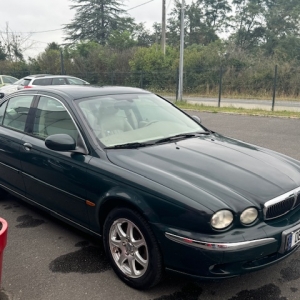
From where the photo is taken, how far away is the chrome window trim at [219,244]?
7.63ft

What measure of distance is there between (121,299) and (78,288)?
0.38 meters

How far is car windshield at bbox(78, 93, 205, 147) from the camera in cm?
336

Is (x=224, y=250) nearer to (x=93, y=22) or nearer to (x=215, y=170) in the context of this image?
(x=215, y=170)

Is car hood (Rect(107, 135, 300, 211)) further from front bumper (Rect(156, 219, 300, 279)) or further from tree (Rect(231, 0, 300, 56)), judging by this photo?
tree (Rect(231, 0, 300, 56))

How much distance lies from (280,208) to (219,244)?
2.05 ft

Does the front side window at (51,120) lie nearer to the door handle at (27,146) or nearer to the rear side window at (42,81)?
the door handle at (27,146)

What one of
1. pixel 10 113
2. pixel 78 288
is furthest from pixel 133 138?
pixel 10 113

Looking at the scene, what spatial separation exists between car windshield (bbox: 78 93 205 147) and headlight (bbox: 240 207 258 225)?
125cm

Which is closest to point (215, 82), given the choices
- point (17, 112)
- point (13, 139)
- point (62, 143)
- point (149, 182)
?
point (17, 112)

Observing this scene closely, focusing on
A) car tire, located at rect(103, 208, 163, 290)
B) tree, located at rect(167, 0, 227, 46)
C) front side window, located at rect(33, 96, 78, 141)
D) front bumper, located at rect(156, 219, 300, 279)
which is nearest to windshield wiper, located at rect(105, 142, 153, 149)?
front side window, located at rect(33, 96, 78, 141)

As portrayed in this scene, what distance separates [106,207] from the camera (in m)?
2.95

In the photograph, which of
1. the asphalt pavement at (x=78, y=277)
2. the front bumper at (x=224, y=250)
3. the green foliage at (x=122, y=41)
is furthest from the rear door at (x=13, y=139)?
the green foliage at (x=122, y=41)

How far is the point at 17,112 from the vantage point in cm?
423

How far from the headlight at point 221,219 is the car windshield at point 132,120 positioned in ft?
3.99
